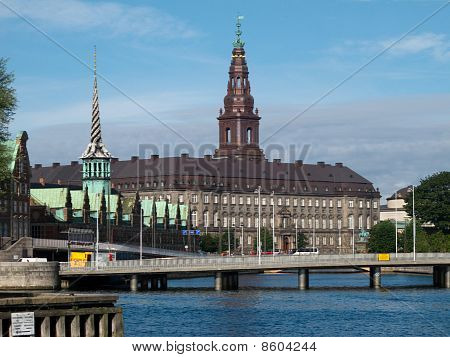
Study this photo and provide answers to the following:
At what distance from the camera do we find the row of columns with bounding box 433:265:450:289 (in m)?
138

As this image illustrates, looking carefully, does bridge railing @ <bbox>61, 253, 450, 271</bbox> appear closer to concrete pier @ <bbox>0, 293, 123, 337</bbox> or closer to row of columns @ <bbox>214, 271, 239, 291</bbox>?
row of columns @ <bbox>214, 271, 239, 291</bbox>

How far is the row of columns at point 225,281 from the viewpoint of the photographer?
13194 centimetres

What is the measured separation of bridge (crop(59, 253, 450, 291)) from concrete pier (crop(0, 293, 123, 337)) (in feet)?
212

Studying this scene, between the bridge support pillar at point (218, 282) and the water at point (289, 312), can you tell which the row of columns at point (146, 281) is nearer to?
the water at point (289, 312)

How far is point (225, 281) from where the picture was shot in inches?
5330

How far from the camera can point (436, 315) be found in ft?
304

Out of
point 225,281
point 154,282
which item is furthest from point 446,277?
point 154,282

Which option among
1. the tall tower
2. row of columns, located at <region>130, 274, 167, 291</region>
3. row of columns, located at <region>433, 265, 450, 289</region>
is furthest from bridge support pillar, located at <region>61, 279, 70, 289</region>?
the tall tower

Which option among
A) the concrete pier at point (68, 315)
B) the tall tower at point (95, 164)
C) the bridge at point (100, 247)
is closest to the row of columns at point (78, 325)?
the concrete pier at point (68, 315)

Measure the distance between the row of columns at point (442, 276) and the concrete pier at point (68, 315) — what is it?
77.9m
